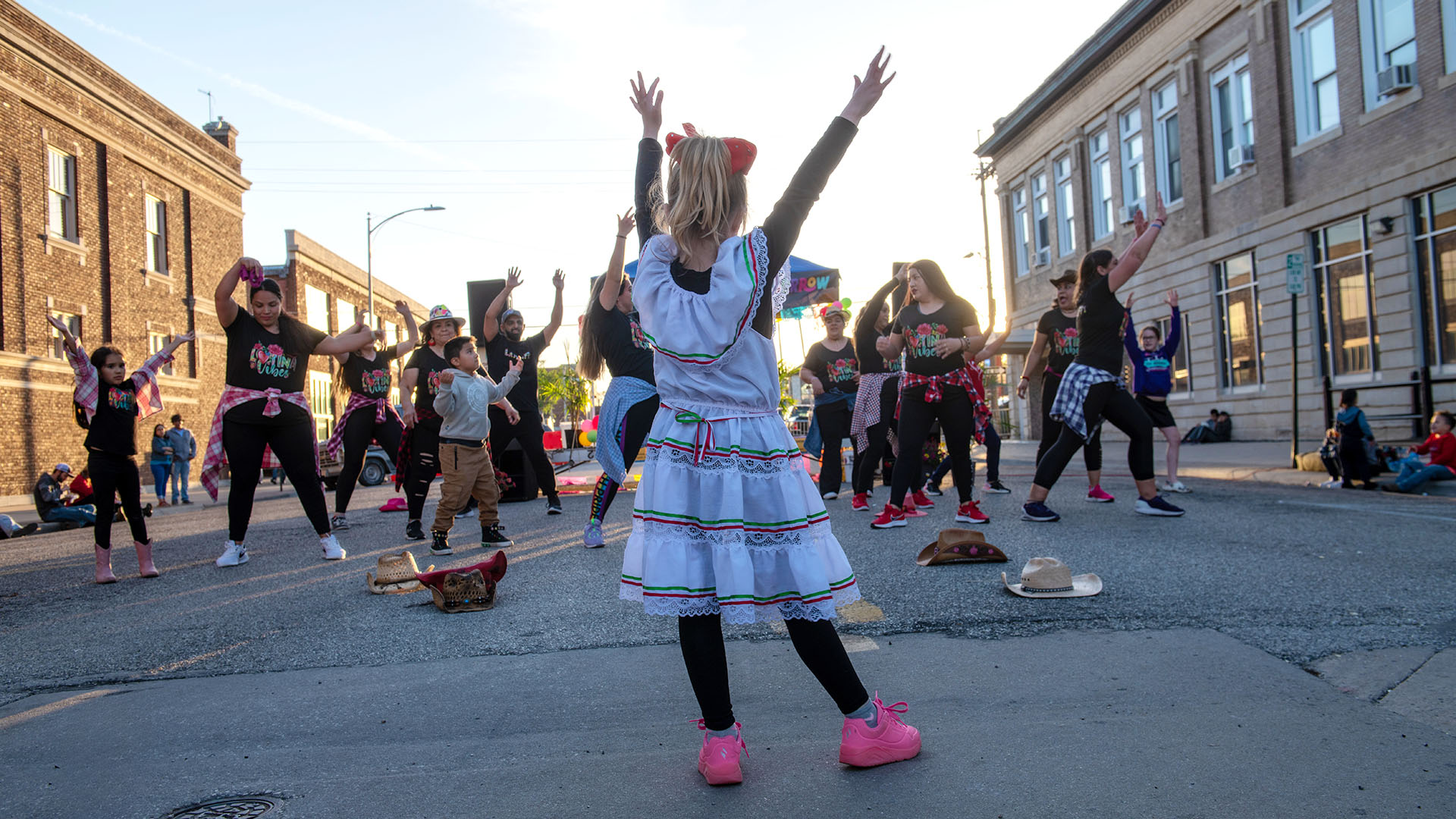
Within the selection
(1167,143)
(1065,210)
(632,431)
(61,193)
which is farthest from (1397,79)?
(61,193)

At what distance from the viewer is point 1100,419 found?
7020mm

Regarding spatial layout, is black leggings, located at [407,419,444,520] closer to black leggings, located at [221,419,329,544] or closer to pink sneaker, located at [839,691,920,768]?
black leggings, located at [221,419,329,544]

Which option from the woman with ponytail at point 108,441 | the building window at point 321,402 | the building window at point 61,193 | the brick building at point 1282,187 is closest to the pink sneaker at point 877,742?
the woman with ponytail at point 108,441

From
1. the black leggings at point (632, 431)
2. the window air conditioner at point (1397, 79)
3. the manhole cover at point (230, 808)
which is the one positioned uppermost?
the window air conditioner at point (1397, 79)

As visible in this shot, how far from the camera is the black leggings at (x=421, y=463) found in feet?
26.2

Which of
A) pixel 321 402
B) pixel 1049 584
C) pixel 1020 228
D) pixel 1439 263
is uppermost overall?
pixel 1020 228

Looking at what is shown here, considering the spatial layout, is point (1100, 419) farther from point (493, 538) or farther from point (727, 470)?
point (727, 470)

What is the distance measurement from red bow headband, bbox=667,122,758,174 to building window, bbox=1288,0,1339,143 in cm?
1898

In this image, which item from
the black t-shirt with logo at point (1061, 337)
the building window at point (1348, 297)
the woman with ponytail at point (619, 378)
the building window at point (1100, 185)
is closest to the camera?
the woman with ponytail at point (619, 378)

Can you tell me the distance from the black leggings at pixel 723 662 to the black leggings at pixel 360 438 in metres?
6.81

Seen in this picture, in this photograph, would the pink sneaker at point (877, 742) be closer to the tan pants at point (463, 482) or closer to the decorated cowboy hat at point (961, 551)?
the decorated cowboy hat at point (961, 551)

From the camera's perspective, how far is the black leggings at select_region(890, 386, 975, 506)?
6895mm

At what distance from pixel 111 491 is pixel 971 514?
19.6 ft

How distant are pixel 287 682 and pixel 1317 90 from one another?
20.7 m
